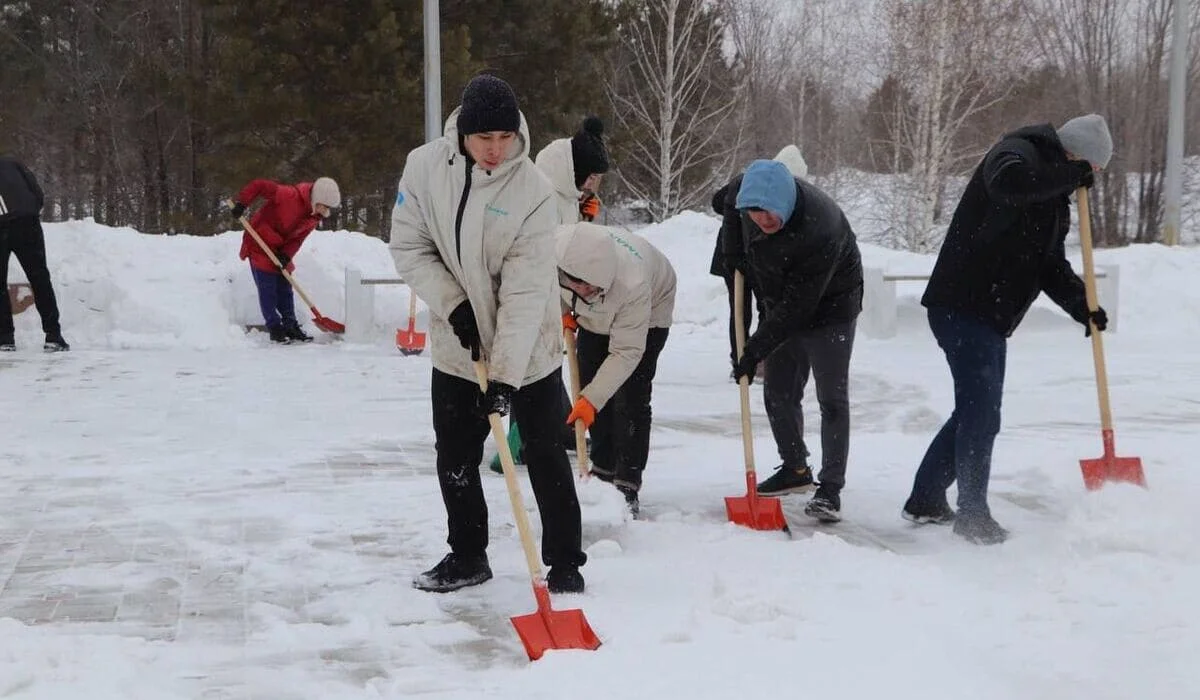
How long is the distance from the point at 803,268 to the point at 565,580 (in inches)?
68.6

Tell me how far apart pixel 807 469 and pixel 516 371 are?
229cm

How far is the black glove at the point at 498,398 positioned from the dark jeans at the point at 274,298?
7.64m

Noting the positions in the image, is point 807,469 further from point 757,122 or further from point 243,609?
point 757,122

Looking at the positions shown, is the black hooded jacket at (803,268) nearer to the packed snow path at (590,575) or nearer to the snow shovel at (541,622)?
the packed snow path at (590,575)

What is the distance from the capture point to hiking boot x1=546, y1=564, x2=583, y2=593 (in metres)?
4.14

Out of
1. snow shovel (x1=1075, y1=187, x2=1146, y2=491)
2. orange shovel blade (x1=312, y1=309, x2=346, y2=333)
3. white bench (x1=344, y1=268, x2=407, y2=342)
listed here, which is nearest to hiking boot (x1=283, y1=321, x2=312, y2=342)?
orange shovel blade (x1=312, y1=309, x2=346, y2=333)

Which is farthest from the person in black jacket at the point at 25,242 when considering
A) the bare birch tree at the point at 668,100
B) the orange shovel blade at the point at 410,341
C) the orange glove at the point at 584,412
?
the bare birch tree at the point at 668,100

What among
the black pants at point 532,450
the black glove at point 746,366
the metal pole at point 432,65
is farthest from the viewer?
→ the metal pole at point 432,65

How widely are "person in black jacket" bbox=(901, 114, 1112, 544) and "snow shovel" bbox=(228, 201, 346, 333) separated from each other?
7.34 m

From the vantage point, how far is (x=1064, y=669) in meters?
3.51

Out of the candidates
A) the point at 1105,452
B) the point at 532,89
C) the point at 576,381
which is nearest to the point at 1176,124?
the point at 532,89

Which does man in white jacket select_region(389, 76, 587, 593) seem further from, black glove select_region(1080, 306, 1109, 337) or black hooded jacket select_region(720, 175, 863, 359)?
black glove select_region(1080, 306, 1109, 337)

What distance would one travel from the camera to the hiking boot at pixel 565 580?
4.14 meters

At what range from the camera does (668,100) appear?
22.1 meters
